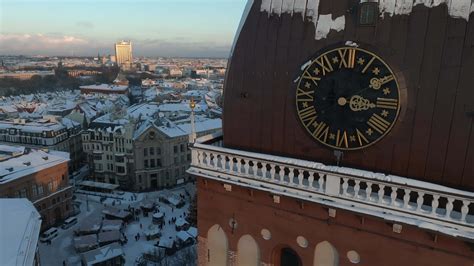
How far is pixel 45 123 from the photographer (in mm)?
81500

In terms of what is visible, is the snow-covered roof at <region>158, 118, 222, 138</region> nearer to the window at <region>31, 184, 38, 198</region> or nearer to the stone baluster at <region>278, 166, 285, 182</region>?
the window at <region>31, 184, 38, 198</region>

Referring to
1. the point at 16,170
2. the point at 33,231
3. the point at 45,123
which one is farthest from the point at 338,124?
the point at 45,123

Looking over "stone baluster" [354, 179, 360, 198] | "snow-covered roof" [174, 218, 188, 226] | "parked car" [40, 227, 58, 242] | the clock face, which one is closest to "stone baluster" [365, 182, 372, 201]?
"stone baluster" [354, 179, 360, 198]

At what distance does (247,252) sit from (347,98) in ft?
20.5

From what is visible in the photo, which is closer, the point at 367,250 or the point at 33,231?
the point at 367,250

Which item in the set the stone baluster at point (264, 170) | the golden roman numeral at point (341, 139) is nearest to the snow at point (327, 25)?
the golden roman numeral at point (341, 139)

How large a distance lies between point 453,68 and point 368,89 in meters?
2.12

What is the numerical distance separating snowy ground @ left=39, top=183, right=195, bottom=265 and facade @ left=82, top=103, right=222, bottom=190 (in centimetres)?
330

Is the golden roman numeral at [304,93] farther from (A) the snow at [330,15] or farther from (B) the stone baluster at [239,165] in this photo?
(B) the stone baluster at [239,165]

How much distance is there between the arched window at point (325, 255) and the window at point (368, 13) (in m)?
6.48

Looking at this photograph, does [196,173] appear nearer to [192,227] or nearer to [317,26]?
[317,26]

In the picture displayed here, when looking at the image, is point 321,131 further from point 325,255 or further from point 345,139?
point 325,255

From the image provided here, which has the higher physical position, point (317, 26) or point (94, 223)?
point (317, 26)

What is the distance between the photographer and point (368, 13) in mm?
11195
